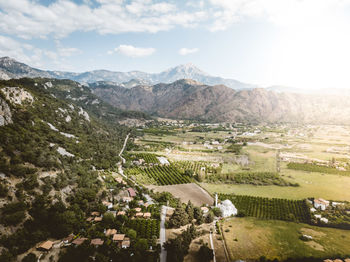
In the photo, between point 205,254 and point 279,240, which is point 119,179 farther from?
point 279,240

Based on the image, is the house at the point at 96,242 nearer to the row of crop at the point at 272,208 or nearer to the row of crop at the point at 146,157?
the row of crop at the point at 272,208

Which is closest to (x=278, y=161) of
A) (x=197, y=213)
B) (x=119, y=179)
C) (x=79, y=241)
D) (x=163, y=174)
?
(x=163, y=174)

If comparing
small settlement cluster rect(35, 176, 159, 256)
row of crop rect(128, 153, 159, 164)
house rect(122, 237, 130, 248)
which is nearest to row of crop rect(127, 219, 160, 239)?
small settlement cluster rect(35, 176, 159, 256)

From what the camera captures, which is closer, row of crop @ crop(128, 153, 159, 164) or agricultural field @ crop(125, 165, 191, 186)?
agricultural field @ crop(125, 165, 191, 186)

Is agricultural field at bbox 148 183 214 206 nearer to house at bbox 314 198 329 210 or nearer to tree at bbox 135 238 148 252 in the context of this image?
tree at bbox 135 238 148 252

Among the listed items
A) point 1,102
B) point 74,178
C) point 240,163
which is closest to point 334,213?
point 240,163
